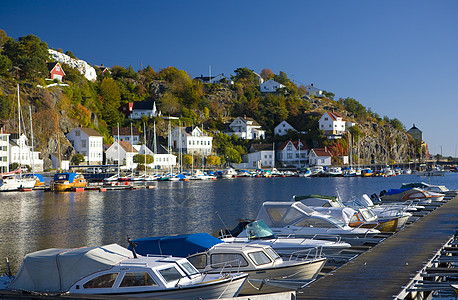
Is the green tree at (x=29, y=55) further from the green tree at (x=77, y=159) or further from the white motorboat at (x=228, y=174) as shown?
the white motorboat at (x=228, y=174)

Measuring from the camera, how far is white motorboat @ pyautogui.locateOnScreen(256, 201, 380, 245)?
2770cm

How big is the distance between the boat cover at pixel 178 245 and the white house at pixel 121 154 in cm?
10889

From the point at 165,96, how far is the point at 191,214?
4728 inches

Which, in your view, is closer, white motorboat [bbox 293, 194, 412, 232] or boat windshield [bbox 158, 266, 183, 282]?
boat windshield [bbox 158, 266, 183, 282]

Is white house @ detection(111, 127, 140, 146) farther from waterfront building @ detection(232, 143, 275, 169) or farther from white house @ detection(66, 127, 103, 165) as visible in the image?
waterfront building @ detection(232, 143, 275, 169)

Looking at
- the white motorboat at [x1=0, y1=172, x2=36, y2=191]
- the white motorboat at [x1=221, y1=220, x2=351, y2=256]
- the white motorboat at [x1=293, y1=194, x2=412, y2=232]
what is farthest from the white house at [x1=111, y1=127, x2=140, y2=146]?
the white motorboat at [x1=221, y1=220, x2=351, y2=256]

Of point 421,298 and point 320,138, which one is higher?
point 320,138

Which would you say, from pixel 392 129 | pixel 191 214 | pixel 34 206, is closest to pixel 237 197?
pixel 191 214

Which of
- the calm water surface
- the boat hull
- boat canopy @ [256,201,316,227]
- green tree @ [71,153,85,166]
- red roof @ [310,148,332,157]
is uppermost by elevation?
red roof @ [310,148,332,157]

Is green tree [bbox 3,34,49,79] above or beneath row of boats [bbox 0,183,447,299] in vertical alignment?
above

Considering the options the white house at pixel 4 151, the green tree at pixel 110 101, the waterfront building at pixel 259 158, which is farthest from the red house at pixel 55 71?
the waterfront building at pixel 259 158

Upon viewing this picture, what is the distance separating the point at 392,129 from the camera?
7421 inches

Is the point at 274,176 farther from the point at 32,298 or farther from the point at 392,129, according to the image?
the point at 32,298

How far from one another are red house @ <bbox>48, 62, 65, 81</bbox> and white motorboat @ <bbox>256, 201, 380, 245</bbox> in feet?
432
